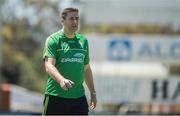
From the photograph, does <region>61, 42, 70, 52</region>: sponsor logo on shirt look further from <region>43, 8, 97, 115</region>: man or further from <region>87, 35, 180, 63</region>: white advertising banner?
<region>87, 35, 180, 63</region>: white advertising banner

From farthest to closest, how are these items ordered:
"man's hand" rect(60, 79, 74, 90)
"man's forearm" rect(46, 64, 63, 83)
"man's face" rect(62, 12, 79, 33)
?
"man's face" rect(62, 12, 79, 33) → "man's forearm" rect(46, 64, 63, 83) → "man's hand" rect(60, 79, 74, 90)

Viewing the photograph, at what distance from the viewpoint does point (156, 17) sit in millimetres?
23906

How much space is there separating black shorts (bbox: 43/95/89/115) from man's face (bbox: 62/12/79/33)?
742mm

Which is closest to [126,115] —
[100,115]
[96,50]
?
[100,115]

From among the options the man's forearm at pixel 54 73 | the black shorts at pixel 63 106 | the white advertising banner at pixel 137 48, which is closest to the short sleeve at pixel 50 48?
the man's forearm at pixel 54 73

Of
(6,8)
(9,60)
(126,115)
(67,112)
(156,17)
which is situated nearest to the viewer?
(67,112)

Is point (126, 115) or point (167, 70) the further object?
point (167, 70)

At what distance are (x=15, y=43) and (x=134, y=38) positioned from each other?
120 ft

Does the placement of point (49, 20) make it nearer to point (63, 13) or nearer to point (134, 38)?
point (134, 38)

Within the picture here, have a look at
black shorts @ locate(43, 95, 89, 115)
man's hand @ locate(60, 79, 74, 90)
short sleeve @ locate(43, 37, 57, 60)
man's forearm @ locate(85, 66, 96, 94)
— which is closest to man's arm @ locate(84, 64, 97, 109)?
man's forearm @ locate(85, 66, 96, 94)

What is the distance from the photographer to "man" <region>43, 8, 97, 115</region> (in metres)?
7.31

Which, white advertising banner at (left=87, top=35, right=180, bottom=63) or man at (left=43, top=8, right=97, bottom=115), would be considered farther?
white advertising banner at (left=87, top=35, right=180, bottom=63)

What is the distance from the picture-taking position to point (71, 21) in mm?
7297

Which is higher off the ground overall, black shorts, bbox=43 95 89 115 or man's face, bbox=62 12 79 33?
man's face, bbox=62 12 79 33
